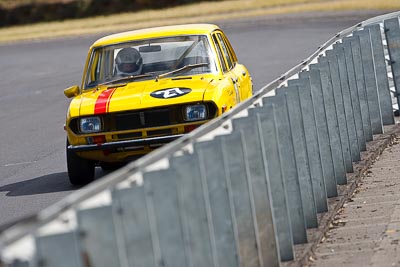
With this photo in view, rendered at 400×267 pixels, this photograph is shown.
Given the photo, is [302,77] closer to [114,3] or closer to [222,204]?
[222,204]

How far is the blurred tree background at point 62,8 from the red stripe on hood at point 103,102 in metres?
44.8

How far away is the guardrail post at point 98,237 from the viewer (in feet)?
15.3

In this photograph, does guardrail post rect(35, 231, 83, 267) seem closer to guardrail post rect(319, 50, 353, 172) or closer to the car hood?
guardrail post rect(319, 50, 353, 172)

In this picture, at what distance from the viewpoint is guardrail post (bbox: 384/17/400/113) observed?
15188mm

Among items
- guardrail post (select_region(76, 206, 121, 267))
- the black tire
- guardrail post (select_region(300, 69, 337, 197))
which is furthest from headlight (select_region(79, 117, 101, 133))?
guardrail post (select_region(76, 206, 121, 267))

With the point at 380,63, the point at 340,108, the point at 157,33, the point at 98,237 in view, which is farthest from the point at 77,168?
the point at 98,237

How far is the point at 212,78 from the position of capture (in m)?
13.1

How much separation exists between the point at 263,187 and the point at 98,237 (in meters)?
2.67

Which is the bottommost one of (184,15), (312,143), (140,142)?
(184,15)

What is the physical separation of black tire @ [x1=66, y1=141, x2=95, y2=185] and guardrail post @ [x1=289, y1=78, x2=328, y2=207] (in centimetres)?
→ 407

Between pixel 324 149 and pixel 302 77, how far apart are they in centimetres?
74

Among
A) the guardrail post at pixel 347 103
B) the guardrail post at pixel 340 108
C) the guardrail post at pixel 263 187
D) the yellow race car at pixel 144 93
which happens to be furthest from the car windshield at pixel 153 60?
the guardrail post at pixel 263 187

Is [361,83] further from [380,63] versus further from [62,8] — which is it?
[62,8]

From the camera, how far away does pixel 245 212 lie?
691cm
